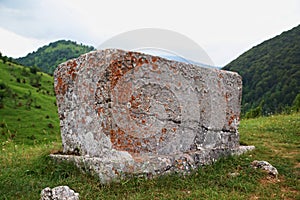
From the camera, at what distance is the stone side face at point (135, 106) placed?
4648 mm

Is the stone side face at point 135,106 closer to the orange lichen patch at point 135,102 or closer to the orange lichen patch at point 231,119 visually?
the orange lichen patch at point 135,102

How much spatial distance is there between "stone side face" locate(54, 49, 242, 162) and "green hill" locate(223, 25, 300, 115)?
64.4 feet

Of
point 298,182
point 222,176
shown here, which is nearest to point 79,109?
point 222,176

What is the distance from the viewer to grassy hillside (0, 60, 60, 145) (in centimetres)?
1789

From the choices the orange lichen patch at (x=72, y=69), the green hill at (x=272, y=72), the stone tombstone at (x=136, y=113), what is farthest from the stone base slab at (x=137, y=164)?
the green hill at (x=272, y=72)

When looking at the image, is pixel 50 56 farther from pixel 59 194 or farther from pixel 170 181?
pixel 59 194

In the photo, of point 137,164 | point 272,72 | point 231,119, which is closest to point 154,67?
point 137,164

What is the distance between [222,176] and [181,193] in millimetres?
1019

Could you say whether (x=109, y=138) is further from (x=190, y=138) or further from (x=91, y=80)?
(x=190, y=138)

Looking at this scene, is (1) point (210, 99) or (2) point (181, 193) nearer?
(2) point (181, 193)

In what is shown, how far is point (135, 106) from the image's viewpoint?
15.6ft

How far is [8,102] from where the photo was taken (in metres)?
24.2

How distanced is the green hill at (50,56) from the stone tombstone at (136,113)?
49045 mm

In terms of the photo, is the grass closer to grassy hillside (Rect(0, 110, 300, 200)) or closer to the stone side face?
grassy hillside (Rect(0, 110, 300, 200))
